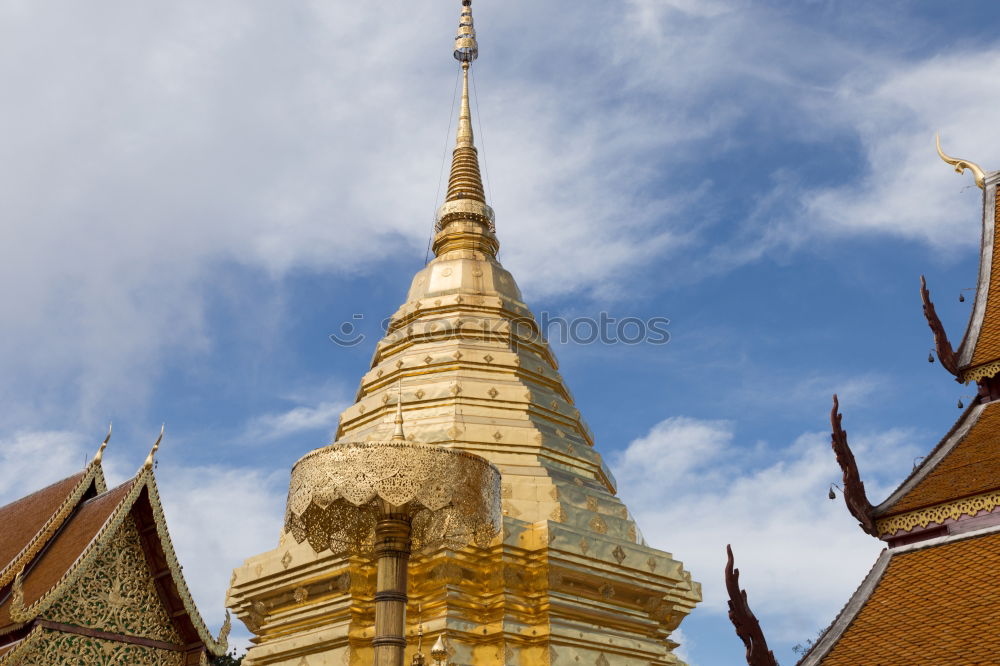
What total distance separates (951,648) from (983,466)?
1.52 meters

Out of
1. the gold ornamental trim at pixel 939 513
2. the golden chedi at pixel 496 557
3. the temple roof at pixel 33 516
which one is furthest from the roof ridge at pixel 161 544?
the gold ornamental trim at pixel 939 513

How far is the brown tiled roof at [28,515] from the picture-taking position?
11.1 metres

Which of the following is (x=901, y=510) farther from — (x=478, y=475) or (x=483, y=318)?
(x=483, y=318)

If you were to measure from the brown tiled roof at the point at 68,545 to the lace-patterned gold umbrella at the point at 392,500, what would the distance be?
4.19 m

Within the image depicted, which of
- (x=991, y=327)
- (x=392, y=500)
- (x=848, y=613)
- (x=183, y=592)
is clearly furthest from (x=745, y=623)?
(x=183, y=592)

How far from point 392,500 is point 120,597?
18.3ft

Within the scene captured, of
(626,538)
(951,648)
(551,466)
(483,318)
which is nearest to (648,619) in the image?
(626,538)

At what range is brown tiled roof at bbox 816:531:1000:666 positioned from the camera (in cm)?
585

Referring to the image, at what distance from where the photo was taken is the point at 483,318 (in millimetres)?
14672

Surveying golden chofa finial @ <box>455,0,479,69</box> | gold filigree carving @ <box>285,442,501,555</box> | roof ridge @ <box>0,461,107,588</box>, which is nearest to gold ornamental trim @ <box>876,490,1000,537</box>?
gold filigree carving @ <box>285,442,501,555</box>

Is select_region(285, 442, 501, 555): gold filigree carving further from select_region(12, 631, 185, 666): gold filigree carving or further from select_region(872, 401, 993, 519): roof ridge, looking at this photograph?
select_region(12, 631, 185, 666): gold filigree carving

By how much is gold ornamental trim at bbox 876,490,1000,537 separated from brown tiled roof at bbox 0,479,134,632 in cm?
738

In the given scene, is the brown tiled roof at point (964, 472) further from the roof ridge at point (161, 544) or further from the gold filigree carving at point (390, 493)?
the roof ridge at point (161, 544)

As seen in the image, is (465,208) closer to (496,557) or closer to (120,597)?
(496,557)
